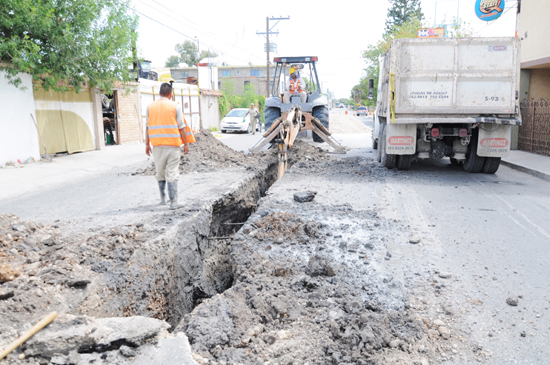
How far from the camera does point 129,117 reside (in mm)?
18625

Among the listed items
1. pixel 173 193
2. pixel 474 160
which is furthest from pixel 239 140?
pixel 173 193

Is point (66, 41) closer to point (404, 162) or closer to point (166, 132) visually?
point (166, 132)

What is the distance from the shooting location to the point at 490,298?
3654mm

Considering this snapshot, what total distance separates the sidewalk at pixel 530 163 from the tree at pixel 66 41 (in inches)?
457

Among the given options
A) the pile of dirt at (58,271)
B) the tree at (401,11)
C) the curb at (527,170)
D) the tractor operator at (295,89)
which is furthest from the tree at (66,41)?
the tree at (401,11)

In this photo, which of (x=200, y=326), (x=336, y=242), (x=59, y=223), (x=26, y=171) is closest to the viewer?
(x=200, y=326)

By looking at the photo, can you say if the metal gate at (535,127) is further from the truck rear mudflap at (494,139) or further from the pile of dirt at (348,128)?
the pile of dirt at (348,128)

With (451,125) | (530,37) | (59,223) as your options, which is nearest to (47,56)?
(59,223)

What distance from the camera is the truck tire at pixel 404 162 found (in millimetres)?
9867

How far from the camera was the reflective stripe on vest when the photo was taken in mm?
6082

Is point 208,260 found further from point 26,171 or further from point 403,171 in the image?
point 26,171

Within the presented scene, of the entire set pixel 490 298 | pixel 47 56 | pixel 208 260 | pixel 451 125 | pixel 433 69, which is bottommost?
pixel 208 260

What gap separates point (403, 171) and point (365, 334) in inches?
294

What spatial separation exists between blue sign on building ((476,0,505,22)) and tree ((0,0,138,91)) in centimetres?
1187
